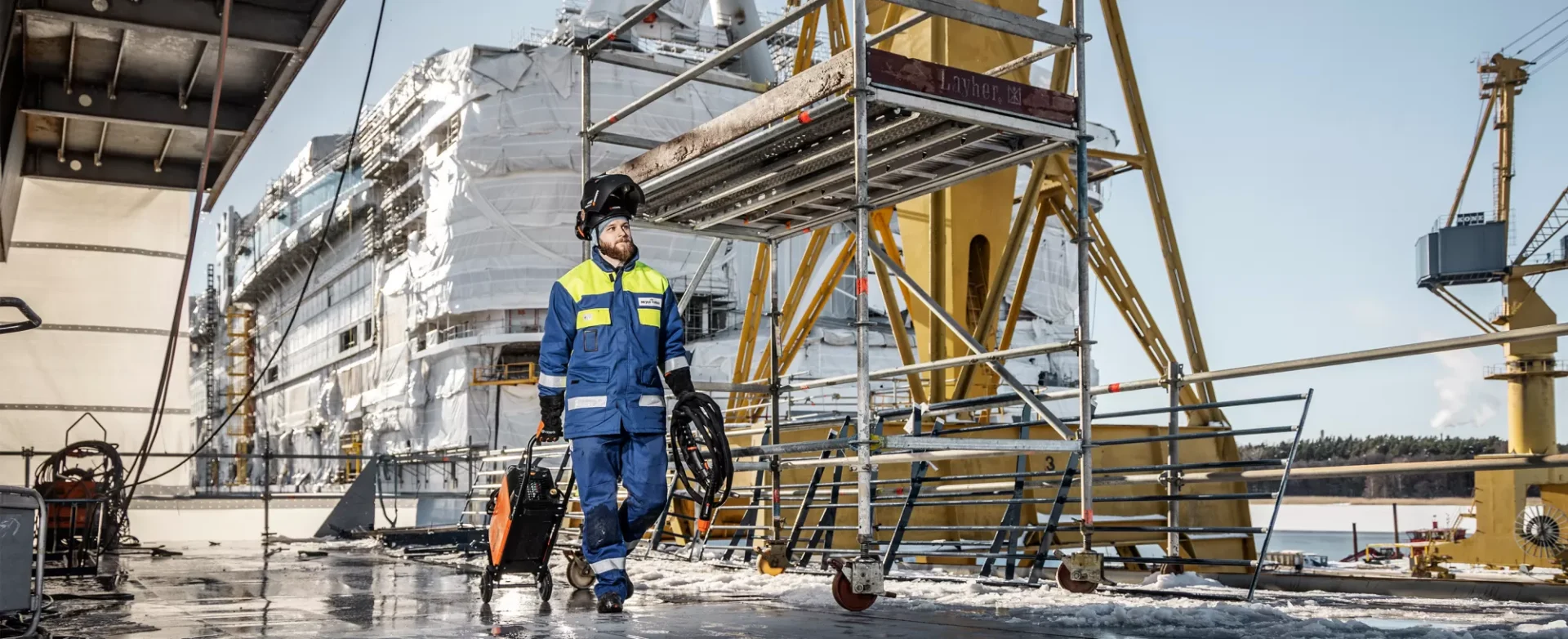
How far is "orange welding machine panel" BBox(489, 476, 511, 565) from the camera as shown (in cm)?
629

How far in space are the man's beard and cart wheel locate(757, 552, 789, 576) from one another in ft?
7.41

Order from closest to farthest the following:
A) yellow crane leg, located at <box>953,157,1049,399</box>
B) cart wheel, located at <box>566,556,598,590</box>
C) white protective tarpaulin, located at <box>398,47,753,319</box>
Answer: cart wheel, located at <box>566,556,598,590</box>
yellow crane leg, located at <box>953,157,1049,399</box>
white protective tarpaulin, located at <box>398,47,753,319</box>

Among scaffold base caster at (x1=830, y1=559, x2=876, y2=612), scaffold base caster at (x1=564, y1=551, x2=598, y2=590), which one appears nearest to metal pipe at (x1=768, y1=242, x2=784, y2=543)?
scaffold base caster at (x1=564, y1=551, x2=598, y2=590)

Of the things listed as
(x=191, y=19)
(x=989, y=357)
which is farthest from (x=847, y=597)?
(x=191, y=19)

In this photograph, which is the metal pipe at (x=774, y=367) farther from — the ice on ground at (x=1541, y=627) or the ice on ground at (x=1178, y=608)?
the ice on ground at (x=1541, y=627)

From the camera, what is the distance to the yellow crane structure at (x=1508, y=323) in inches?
1013

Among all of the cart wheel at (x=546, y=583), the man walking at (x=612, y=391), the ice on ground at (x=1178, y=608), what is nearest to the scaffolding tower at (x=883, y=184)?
the ice on ground at (x=1178, y=608)

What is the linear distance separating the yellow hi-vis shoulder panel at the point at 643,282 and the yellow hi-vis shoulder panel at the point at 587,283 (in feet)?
0.21

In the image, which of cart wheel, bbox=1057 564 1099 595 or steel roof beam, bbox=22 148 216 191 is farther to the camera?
steel roof beam, bbox=22 148 216 191

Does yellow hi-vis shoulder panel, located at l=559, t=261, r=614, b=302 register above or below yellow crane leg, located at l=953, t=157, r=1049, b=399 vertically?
below

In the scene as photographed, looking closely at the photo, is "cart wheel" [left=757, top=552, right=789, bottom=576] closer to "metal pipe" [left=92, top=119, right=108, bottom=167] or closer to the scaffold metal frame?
the scaffold metal frame

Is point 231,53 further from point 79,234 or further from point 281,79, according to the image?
point 79,234

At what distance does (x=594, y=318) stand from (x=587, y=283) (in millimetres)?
167

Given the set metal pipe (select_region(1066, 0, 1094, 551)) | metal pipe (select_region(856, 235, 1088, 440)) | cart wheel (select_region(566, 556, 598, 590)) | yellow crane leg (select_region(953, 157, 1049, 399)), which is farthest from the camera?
yellow crane leg (select_region(953, 157, 1049, 399))
